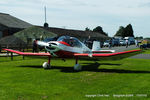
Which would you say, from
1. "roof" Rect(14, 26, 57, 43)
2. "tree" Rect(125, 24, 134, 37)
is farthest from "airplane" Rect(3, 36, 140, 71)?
"tree" Rect(125, 24, 134, 37)

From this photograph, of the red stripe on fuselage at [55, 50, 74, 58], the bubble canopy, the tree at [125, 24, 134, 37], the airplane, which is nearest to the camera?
the airplane

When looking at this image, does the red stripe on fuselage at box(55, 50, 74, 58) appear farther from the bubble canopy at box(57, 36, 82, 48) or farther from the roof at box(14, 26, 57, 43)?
the roof at box(14, 26, 57, 43)

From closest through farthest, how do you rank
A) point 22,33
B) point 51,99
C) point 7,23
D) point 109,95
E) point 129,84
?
1. point 51,99
2. point 109,95
3. point 129,84
4. point 22,33
5. point 7,23

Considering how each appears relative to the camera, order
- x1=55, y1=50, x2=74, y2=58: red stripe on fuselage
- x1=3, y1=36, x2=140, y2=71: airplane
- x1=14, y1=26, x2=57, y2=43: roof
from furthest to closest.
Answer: x1=14, y1=26, x2=57, y2=43: roof, x1=55, y1=50, x2=74, y2=58: red stripe on fuselage, x1=3, y1=36, x2=140, y2=71: airplane

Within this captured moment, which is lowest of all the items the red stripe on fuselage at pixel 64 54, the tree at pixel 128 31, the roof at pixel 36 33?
the red stripe on fuselage at pixel 64 54

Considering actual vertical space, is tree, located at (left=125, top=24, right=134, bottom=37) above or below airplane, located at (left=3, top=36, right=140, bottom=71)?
above

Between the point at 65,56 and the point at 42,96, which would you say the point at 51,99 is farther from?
the point at 65,56

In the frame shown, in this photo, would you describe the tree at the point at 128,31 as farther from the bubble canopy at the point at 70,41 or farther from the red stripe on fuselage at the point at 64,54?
the red stripe on fuselage at the point at 64,54

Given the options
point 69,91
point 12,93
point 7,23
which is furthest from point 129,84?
point 7,23

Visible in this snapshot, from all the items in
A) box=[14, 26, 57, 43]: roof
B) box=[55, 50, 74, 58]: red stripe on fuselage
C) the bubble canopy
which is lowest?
box=[55, 50, 74, 58]: red stripe on fuselage

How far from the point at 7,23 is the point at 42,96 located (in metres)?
53.4

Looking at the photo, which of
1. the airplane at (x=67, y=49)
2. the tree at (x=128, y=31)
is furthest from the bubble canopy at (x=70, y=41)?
the tree at (x=128, y=31)

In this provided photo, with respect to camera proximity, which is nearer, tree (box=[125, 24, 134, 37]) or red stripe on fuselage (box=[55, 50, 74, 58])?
red stripe on fuselage (box=[55, 50, 74, 58])

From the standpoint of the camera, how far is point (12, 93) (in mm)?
7152
